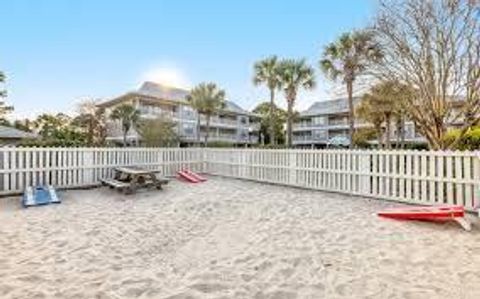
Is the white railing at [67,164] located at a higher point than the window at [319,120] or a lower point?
lower

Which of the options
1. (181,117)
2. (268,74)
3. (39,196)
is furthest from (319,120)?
(39,196)

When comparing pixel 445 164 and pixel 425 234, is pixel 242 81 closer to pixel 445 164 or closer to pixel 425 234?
pixel 445 164

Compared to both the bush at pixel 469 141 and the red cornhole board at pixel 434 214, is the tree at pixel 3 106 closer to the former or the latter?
the red cornhole board at pixel 434 214

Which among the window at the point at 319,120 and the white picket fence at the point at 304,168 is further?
the window at the point at 319,120

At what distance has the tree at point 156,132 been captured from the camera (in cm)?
3481

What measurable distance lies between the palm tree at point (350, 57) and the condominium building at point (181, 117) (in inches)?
845

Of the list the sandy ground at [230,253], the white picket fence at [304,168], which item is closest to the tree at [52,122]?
the white picket fence at [304,168]

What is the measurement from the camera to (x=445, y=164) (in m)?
8.57

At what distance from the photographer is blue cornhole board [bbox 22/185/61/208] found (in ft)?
30.1

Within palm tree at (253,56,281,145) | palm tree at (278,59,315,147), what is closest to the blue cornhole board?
palm tree at (278,59,315,147)

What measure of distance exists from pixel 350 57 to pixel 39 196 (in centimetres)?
1635

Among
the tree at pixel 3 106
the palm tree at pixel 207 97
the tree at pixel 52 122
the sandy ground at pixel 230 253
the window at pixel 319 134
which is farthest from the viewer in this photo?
the window at pixel 319 134

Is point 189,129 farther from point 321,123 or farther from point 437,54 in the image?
point 437,54

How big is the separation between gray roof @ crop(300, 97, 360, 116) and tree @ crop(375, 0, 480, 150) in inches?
1756
